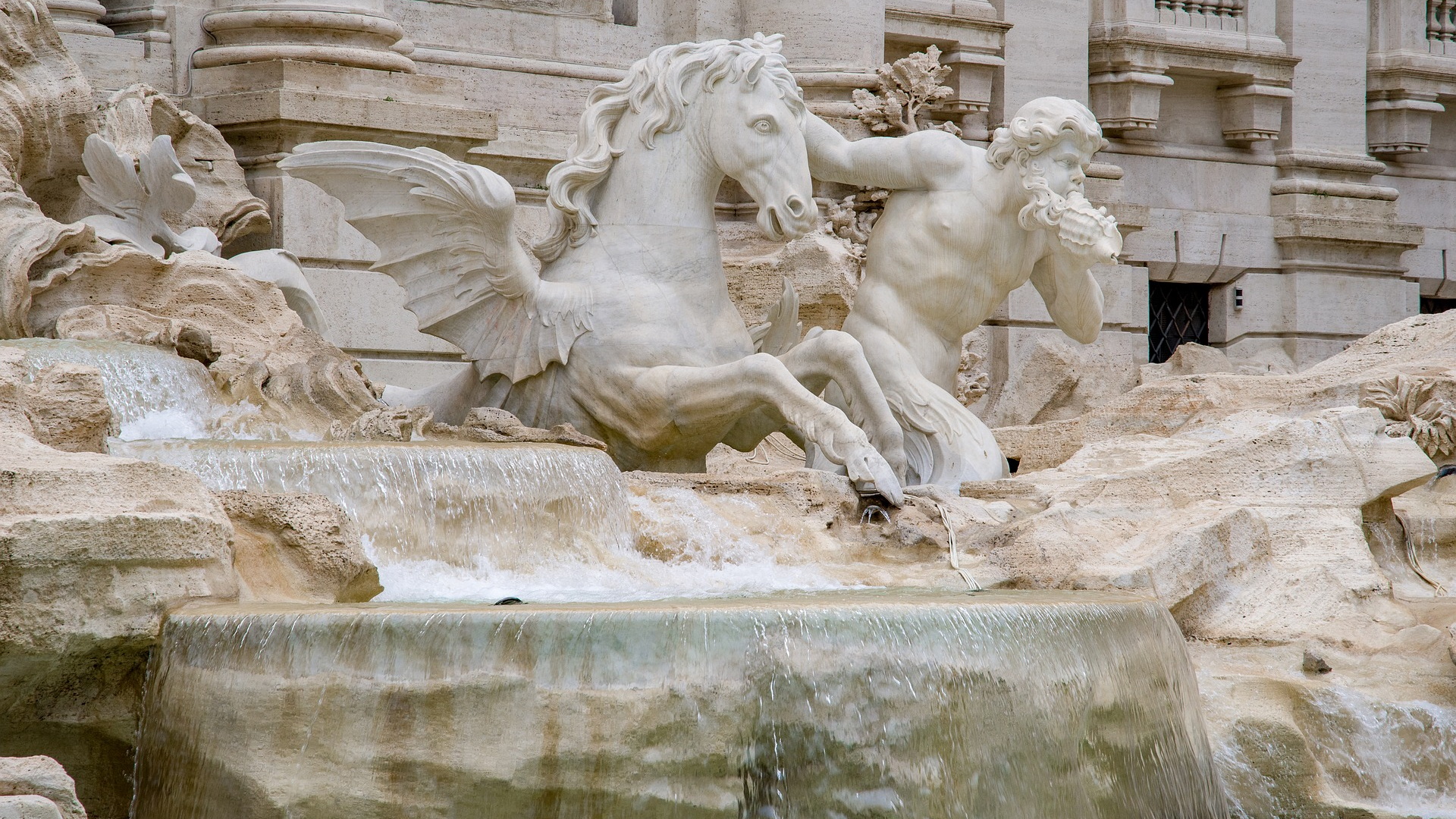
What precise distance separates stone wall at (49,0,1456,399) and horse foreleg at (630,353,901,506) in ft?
7.38

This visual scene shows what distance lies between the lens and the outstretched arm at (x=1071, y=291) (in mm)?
7113

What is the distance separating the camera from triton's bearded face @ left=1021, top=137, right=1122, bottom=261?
6.92m

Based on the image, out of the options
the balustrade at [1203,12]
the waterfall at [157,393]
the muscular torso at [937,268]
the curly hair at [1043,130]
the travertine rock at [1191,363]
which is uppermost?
the balustrade at [1203,12]

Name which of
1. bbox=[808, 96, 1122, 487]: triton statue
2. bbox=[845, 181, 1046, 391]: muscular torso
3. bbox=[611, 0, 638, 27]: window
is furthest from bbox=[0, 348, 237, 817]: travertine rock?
bbox=[611, 0, 638, 27]: window

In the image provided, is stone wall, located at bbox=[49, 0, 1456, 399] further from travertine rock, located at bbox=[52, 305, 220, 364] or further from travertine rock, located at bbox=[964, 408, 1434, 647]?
travertine rock, located at bbox=[964, 408, 1434, 647]

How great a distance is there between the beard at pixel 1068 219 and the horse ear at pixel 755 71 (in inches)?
37.8

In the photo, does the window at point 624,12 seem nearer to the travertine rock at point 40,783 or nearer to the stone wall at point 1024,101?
the stone wall at point 1024,101

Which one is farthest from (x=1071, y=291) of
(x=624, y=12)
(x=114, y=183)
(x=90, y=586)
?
(x=624, y=12)

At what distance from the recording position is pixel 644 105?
6.88m

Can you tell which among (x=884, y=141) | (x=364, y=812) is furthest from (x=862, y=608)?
(x=884, y=141)

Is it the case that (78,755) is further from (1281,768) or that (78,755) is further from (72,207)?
(72,207)

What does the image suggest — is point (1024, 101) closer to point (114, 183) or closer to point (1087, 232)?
point (1087, 232)

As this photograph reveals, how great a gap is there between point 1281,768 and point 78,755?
277 centimetres

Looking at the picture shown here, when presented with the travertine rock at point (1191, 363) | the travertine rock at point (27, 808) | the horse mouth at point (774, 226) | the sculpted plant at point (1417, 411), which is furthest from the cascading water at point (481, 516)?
the travertine rock at point (1191, 363)
